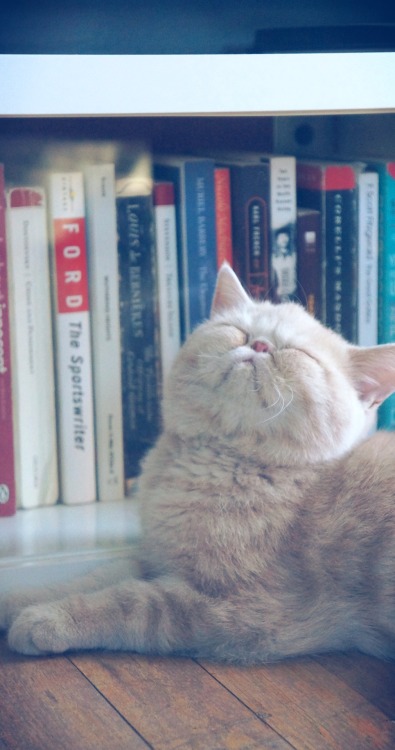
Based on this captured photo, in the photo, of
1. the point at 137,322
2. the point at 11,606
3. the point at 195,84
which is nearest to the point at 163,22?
the point at 195,84

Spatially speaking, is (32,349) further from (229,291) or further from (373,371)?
(373,371)

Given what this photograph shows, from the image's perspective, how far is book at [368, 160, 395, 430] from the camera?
1298mm

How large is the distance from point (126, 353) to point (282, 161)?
1.21ft

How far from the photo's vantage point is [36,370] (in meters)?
1.26

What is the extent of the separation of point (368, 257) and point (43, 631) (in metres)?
0.73

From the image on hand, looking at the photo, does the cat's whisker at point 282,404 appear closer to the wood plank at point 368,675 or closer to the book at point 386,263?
the wood plank at point 368,675

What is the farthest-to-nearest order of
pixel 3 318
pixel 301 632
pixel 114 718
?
pixel 3 318
pixel 301 632
pixel 114 718

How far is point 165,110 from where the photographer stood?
1.03m

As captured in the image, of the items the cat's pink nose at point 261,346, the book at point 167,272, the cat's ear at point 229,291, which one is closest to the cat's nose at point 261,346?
the cat's pink nose at point 261,346

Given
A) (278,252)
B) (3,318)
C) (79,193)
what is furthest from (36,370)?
(278,252)

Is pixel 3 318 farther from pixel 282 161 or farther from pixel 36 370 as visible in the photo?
pixel 282 161

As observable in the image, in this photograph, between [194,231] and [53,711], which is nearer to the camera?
[53,711]

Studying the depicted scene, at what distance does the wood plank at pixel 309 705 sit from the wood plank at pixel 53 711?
14 cm

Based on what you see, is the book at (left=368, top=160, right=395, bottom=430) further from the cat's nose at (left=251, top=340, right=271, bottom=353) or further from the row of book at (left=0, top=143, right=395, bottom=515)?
the cat's nose at (left=251, top=340, right=271, bottom=353)
